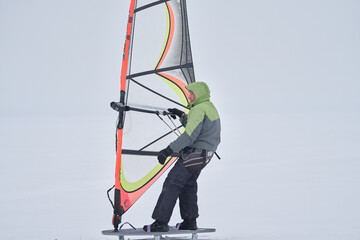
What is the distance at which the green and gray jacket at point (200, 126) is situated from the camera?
15.9 ft

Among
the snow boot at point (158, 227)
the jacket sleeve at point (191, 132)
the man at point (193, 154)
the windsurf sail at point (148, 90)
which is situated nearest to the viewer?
the jacket sleeve at point (191, 132)

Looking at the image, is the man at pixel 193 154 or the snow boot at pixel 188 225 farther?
the snow boot at pixel 188 225

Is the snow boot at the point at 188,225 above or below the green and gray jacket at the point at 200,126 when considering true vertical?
below

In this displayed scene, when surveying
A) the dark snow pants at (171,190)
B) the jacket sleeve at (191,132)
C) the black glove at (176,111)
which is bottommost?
the dark snow pants at (171,190)

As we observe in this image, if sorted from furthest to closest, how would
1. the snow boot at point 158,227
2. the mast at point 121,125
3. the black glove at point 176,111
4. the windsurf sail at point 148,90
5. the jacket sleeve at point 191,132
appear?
1. the black glove at point 176,111
2. the windsurf sail at point 148,90
3. the mast at point 121,125
4. the snow boot at point 158,227
5. the jacket sleeve at point 191,132

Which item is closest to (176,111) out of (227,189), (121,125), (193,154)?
(121,125)

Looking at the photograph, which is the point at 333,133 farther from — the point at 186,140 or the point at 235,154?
the point at 186,140

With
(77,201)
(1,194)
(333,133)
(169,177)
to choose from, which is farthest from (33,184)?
(333,133)

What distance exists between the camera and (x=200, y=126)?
4910mm

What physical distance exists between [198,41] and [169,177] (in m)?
39.8

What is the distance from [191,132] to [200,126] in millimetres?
108

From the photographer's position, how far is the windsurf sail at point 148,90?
5.52m

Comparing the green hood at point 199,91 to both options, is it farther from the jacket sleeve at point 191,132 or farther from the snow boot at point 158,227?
the snow boot at point 158,227

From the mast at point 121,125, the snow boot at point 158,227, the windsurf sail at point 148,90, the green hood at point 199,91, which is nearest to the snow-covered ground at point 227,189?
the mast at point 121,125
